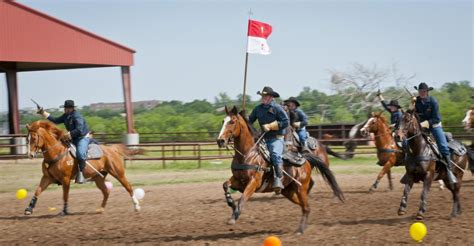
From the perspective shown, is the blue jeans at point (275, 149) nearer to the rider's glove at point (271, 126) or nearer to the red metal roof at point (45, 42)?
the rider's glove at point (271, 126)

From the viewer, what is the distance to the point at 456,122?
4338 centimetres

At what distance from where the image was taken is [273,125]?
9.63m

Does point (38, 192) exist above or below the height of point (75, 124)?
below

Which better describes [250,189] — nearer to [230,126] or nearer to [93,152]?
[230,126]

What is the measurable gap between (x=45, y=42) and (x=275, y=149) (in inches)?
821

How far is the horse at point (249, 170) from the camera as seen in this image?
925 centimetres

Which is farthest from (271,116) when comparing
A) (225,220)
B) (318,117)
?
(318,117)

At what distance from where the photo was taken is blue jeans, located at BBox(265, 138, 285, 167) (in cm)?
966

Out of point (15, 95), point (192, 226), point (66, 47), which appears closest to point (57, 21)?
point (66, 47)

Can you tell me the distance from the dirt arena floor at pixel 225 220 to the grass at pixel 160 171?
13.1 ft

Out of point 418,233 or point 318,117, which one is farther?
point 318,117

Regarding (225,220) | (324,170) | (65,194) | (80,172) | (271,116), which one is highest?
(271,116)

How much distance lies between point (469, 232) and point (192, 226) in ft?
15.7

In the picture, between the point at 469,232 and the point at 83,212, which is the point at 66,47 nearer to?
the point at 83,212
